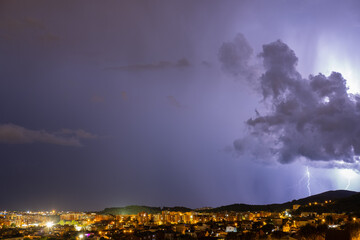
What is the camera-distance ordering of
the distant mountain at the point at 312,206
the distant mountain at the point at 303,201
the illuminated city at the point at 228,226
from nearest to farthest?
the illuminated city at the point at 228,226, the distant mountain at the point at 312,206, the distant mountain at the point at 303,201

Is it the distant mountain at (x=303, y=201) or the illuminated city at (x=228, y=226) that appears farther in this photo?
the distant mountain at (x=303, y=201)

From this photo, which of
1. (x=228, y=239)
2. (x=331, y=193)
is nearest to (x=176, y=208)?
(x=331, y=193)

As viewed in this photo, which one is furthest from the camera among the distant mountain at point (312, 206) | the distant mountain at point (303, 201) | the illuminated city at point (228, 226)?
the distant mountain at point (303, 201)

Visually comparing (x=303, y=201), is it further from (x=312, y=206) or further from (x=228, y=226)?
(x=228, y=226)

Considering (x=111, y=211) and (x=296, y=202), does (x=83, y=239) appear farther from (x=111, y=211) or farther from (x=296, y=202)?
(x=111, y=211)

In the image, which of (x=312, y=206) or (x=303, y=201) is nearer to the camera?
(x=312, y=206)

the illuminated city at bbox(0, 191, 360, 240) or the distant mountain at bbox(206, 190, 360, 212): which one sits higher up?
the distant mountain at bbox(206, 190, 360, 212)

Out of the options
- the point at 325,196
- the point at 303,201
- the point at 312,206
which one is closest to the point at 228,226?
the point at 312,206

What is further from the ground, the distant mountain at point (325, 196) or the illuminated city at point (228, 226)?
the distant mountain at point (325, 196)

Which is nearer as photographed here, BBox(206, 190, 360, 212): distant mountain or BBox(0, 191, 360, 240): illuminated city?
BBox(0, 191, 360, 240): illuminated city

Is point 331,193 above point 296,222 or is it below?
above

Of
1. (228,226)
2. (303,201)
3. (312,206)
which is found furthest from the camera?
(303,201)
